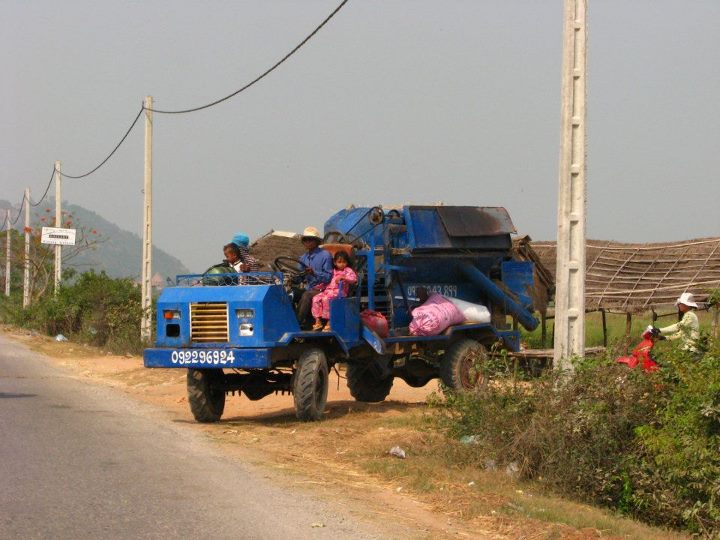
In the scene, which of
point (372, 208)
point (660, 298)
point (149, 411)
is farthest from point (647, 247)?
point (149, 411)

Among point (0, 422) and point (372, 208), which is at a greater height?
point (372, 208)

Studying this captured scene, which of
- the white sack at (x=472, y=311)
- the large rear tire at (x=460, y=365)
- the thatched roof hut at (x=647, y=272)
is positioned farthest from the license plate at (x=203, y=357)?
the thatched roof hut at (x=647, y=272)

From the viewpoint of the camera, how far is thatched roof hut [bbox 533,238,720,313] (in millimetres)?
23047

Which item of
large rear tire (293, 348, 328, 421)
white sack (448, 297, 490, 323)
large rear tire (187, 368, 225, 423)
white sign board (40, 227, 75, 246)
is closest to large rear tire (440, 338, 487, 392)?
white sack (448, 297, 490, 323)

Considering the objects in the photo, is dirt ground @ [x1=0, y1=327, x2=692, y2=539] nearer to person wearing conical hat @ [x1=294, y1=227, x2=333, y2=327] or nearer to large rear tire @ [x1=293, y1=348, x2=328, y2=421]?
large rear tire @ [x1=293, y1=348, x2=328, y2=421]

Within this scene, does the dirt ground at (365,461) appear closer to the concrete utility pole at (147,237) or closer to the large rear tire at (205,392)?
the large rear tire at (205,392)

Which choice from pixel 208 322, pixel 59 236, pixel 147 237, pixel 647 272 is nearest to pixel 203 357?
pixel 208 322

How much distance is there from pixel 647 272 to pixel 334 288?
13.0 m

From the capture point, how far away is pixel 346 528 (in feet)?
25.4

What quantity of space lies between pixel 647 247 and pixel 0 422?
1710 centimetres

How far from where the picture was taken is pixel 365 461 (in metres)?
10.8

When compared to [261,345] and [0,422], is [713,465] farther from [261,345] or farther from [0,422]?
[0,422]

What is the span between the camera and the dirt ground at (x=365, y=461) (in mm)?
8188

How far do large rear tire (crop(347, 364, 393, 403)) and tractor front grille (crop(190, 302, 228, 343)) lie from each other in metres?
3.80
